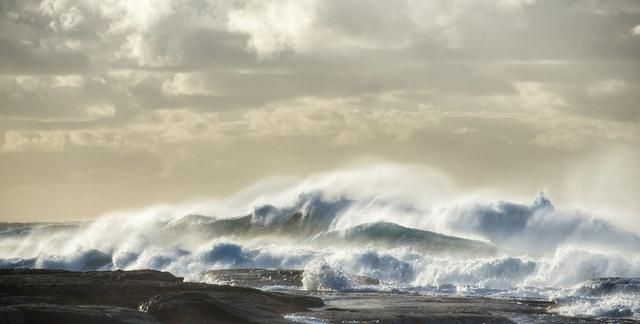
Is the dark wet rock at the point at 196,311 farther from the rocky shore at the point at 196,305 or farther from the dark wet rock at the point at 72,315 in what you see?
the dark wet rock at the point at 72,315

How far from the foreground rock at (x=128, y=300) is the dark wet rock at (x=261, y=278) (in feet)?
22.3

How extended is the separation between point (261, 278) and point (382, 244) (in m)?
13.1

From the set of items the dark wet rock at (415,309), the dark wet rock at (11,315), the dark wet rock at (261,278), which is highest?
the dark wet rock at (261,278)

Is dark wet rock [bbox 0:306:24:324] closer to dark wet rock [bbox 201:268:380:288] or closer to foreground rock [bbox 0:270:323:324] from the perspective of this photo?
foreground rock [bbox 0:270:323:324]

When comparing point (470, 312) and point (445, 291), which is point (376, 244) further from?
point (470, 312)

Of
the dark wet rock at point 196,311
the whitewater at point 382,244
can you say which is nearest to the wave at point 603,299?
the whitewater at point 382,244

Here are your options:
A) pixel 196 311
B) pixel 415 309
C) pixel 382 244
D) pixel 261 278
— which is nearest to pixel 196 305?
pixel 196 311

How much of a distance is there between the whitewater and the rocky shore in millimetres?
2802

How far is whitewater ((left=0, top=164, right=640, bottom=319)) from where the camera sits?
32.6m

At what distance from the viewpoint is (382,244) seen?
4731 centimetres

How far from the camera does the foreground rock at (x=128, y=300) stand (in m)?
16.4

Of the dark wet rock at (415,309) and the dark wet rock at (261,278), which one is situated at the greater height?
the dark wet rock at (261,278)

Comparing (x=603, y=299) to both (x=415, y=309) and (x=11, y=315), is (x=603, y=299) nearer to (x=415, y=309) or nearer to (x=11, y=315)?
(x=415, y=309)

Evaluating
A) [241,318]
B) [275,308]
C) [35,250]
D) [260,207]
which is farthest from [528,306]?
[35,250]
